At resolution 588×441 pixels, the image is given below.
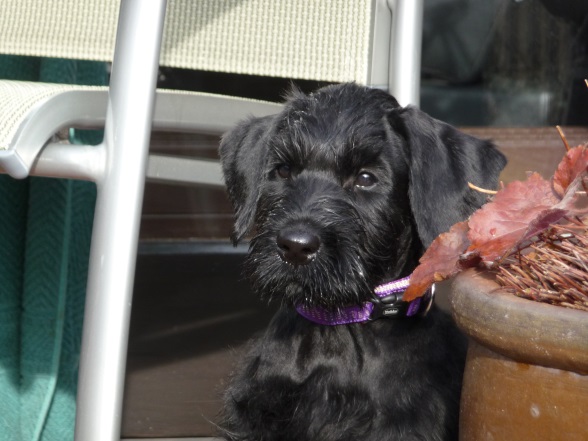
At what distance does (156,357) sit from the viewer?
10.9ft

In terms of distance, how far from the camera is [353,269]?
68.0 inches

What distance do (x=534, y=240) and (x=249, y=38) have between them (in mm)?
1089

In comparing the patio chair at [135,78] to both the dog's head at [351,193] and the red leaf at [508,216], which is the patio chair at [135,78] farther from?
the red leaf at [508,216]

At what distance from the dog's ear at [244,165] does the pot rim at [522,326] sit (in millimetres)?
772

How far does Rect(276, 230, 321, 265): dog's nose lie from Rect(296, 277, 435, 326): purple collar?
0.12 m

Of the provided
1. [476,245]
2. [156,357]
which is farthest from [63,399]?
[476,245]

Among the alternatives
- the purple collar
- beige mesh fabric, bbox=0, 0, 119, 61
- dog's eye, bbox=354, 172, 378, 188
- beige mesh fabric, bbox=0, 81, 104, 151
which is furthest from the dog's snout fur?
beige mesh fabric, bbox=0, 0, 119, 61

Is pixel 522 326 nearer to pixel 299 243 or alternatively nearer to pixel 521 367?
pixel 521 367

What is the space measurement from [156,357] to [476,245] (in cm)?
227

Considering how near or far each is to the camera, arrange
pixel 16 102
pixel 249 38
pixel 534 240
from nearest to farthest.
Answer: pixel 534 240 < pixel 16 102 < pixel 249 38

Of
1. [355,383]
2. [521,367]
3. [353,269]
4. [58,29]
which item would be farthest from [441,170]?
[58,29]

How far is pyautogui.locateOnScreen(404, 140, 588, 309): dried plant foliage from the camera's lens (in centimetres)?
118

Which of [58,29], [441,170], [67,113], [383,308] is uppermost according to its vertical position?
[58,29]

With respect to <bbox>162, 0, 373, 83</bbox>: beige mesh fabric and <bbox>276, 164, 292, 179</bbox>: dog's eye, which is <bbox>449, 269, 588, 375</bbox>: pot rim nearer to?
<bbox>276, 164, 292, 179</bbox>: dog's eye
